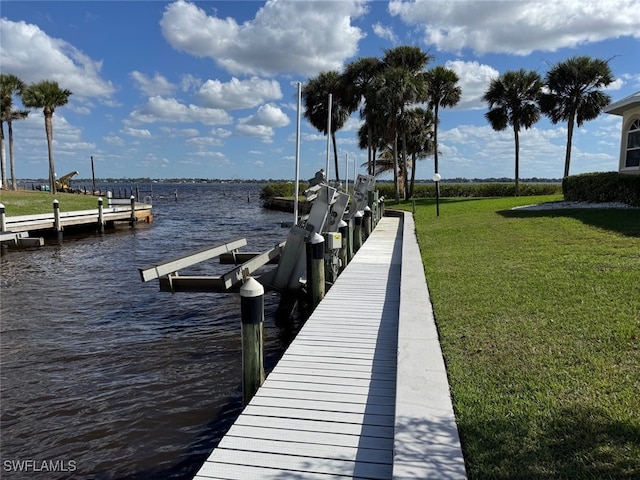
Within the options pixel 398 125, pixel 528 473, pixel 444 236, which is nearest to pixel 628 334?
pixel 528 473

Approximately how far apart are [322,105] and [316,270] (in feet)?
120

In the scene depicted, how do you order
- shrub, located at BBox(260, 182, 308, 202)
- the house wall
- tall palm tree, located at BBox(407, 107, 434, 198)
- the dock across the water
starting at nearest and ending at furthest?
the dock across the water → the house wall → tall palm tree, located at BBox(407, 107, 434, 198) → shrub, located at BBox(260, 182, 308, 202)

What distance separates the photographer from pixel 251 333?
4508mm

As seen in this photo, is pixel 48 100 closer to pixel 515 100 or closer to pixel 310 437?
pixel 515 100

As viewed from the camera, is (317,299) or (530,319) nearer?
(530,319)

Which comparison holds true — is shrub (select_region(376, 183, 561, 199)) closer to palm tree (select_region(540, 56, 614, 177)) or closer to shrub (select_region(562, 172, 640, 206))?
palm tree (select_region(540, 56, 614, 177))

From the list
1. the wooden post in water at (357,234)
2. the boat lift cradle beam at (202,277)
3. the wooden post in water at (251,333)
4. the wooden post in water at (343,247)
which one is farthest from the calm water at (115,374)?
the wooden post in water at (357,234)

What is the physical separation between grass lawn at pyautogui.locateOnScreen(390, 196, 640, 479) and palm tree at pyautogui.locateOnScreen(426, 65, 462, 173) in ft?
90.4

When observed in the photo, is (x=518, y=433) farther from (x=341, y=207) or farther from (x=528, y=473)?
(x=341, y=207)

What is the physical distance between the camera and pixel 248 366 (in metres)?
4.53

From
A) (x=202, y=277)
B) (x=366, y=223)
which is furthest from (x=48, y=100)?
(x=202, y=277)

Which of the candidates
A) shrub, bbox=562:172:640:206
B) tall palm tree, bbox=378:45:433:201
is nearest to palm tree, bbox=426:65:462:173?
tall palm tree, bbox=378:45:433:201

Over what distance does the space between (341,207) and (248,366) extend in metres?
6.60

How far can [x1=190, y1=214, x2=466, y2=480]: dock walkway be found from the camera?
10.0 feet
